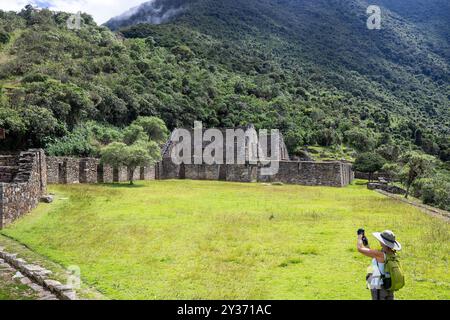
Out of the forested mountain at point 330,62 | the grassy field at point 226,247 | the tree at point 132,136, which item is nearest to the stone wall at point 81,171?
the grassy field at point 226,247

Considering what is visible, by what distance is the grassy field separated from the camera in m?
9.02

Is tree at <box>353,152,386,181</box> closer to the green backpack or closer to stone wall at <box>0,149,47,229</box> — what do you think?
stone wall at <box>0,149,47,229</box>

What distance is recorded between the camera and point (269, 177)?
46406 mm

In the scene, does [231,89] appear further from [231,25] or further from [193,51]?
[231,25]

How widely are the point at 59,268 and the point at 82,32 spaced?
96.9 meters

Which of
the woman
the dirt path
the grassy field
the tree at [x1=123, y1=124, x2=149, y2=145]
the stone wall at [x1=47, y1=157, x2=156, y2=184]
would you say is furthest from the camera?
the tree at [x1=123, y1=124, x2=149, y2=145]

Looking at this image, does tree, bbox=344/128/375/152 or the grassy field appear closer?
the grassy field

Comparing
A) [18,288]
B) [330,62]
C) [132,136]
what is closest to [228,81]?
[132,136]

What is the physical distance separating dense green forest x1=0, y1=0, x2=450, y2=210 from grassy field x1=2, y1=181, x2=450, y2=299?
2543 cm

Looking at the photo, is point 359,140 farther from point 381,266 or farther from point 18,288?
point 18,288

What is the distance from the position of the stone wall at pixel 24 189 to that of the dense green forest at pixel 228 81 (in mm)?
22361

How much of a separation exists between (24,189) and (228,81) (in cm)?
9149

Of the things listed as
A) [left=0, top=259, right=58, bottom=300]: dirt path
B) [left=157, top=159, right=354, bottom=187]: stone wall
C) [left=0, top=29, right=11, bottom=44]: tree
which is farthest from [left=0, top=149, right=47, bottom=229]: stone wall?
[left=0, top=29, right=11, bottom=44]: tree
